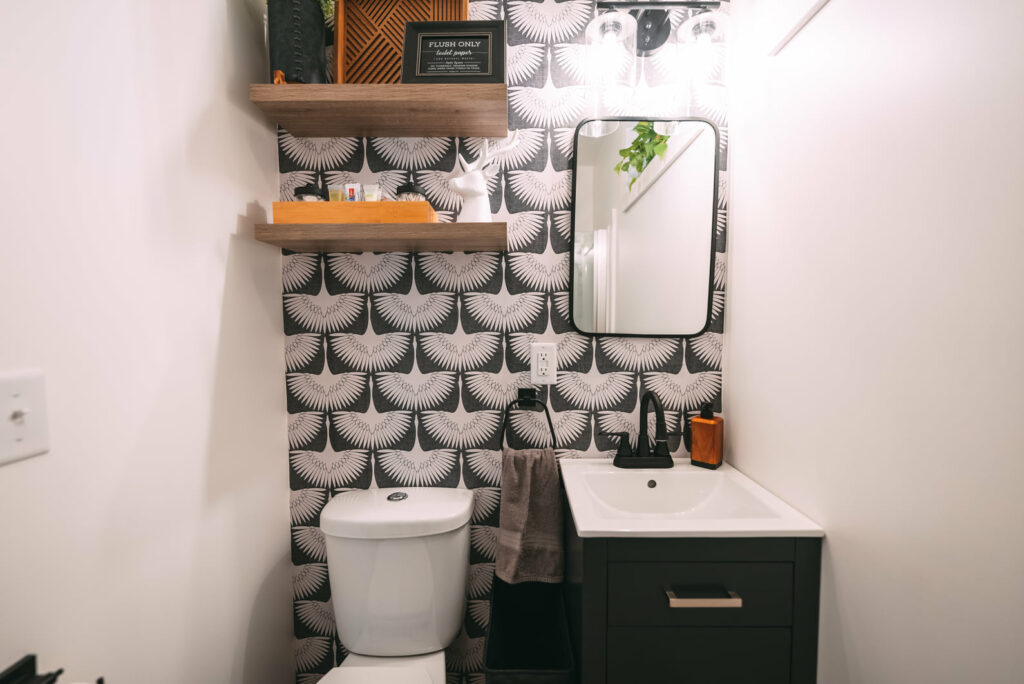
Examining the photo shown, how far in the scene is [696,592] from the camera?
102 centimetres

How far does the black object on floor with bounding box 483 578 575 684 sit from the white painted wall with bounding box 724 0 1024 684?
2.07 ft

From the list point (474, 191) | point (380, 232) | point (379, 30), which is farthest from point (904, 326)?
point (379, 30)

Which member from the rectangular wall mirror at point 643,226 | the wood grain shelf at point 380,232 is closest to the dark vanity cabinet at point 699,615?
the rectangular wall mirror at point 643,226

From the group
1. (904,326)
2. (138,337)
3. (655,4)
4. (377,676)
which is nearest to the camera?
(904,326)

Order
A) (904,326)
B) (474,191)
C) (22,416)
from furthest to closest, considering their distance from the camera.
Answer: (474,191)
(904,326)
(22,416)

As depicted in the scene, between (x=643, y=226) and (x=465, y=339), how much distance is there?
0.65 meters

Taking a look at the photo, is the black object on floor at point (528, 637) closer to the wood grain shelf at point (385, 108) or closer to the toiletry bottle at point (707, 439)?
the toiletry bottle at point (707, 439)

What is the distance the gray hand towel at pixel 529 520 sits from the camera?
54.4 inches

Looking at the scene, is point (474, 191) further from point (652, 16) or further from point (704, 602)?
point (704, 602)

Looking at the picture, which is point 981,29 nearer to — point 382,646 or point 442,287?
point 442,287

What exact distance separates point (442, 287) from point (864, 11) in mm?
1152

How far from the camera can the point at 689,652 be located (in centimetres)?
101

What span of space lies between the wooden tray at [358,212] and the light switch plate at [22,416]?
0.71 metres

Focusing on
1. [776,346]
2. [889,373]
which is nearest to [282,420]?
[776,346]
